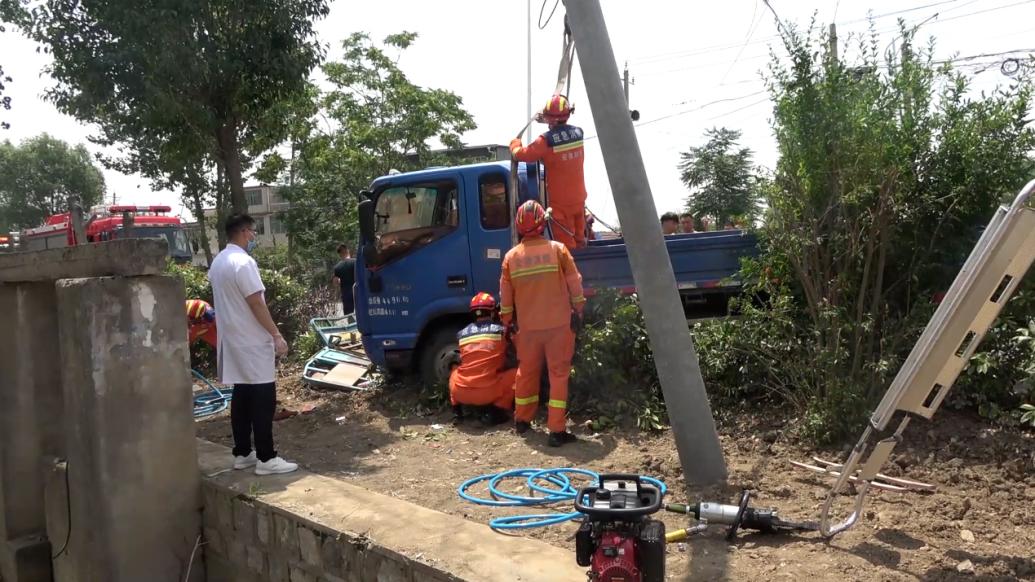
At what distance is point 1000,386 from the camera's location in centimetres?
496

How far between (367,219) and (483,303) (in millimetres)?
1516

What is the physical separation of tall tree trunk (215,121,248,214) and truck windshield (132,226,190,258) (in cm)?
1467

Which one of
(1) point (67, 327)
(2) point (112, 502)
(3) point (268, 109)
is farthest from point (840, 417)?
(3) point (268, 109)

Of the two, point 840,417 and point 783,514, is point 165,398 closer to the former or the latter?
point 783,514

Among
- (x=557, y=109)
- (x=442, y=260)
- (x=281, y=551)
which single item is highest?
(x=557, y=109)

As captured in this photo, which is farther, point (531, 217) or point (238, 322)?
point (531, 217)

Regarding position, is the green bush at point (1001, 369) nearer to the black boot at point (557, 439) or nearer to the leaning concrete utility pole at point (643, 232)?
the leaning concrete utility pole at point (643, 232)

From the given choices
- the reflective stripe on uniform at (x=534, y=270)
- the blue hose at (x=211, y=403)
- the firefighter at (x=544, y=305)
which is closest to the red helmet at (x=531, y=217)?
the firefighter at (x=544, y=305)

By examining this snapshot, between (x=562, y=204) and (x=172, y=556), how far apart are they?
13.1ft

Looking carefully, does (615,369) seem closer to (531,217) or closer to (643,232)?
(531,217)

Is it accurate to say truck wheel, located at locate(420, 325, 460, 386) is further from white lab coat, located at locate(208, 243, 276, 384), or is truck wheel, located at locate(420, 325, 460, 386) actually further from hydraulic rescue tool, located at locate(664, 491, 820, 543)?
hydraulic rescue tool, located at locate(664, 491, 820, 543)

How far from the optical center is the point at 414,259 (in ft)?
24.4

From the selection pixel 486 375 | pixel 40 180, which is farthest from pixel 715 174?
pixel 40 180

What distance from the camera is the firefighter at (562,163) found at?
6609 mm
